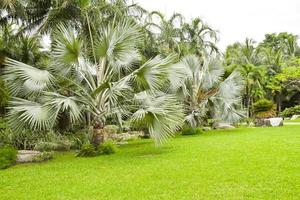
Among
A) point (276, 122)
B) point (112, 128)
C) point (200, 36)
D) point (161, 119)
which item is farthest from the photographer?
point (200, 36)

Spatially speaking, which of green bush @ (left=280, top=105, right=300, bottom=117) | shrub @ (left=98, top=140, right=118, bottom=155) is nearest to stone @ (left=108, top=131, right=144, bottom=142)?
shrub @ (left=98, top=140, right=118, bottom=155)

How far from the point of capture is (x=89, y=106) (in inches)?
454

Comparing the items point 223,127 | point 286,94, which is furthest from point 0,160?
point 286,94

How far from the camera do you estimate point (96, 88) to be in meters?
10.8

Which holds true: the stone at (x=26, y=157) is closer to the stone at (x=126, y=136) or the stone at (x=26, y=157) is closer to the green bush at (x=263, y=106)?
the stone at (x=126, y=136)

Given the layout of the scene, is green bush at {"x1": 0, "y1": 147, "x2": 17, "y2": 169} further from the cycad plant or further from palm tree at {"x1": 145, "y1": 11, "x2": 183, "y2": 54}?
palm tree at {"x1": 145, "y1": 11, "x2": 183, "y2": 54}

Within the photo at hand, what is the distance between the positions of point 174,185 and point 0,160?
5.41m

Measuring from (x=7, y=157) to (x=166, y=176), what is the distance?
196 inches

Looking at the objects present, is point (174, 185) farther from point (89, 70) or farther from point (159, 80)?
point (89, 70)

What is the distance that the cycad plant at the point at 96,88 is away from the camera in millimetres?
9906

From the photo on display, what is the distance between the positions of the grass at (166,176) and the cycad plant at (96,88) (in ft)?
4.00

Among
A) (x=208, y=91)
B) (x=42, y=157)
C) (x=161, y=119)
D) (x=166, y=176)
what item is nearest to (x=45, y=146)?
(x=42, y=157)

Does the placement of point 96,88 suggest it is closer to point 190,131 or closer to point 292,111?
point 190,131

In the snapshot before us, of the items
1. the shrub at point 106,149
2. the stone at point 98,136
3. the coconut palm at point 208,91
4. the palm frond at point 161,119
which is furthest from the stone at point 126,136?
the palm frond at point 161,119
